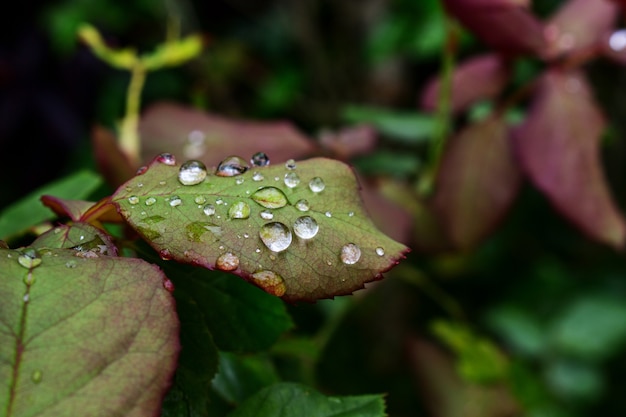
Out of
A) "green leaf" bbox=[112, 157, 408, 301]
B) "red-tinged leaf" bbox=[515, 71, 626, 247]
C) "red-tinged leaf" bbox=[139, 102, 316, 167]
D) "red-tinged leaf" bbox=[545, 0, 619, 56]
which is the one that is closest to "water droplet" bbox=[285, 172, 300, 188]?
"green leaf" bbox=[112, 157, 408, 301]

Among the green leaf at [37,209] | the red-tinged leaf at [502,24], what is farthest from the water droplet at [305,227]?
the red-tinged leaf at [502,24]

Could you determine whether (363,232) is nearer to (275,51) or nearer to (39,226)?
(39,226)

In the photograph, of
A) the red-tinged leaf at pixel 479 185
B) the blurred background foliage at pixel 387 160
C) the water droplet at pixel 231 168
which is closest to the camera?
the water droplet at pixel 231 168

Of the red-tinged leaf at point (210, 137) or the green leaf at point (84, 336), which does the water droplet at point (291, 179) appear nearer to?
the green leaf at point (84, 336)

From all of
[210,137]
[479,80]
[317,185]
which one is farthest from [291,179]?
[479,80]

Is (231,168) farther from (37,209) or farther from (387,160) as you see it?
(387,160)

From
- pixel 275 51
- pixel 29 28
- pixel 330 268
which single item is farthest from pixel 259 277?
pixel 275 51
